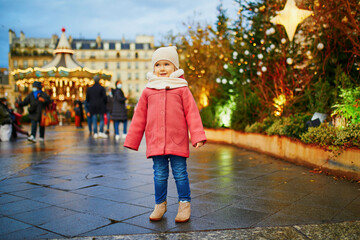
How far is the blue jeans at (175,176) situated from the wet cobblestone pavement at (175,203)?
23 centimetres

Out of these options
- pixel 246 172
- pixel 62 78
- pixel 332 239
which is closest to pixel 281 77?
pixel 246 172

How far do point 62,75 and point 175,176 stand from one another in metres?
25.0

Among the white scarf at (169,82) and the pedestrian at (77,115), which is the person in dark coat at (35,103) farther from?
the pedestrian at (77,115)

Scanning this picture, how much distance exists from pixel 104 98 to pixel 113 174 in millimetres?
8508

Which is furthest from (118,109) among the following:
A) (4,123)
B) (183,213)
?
(183,213)

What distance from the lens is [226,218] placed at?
12.2 feet

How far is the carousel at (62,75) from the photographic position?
27344mm

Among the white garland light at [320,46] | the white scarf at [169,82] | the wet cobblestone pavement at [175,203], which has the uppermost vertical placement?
the white garland light at [320,46]

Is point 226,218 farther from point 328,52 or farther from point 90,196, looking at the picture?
point 328,52

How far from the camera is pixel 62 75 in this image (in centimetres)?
2730

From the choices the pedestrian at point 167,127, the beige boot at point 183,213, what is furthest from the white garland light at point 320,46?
the beige boot at point 183,213

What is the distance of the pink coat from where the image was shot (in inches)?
146

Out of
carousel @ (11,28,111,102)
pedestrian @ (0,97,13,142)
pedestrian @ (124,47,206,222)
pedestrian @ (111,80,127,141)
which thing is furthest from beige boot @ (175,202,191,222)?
carousel @ (11,28,111,102)

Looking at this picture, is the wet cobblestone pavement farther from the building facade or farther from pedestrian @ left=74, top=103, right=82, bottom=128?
the building facade
